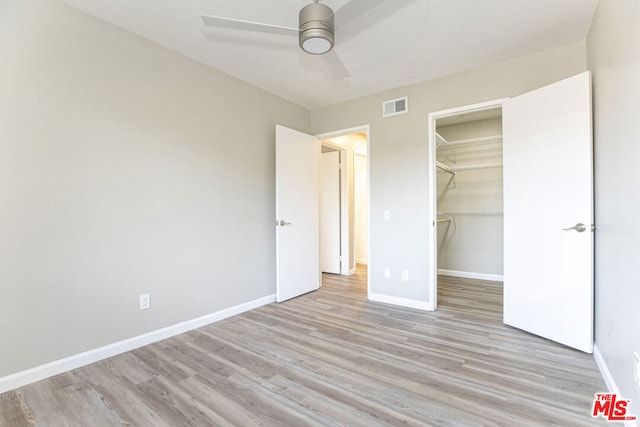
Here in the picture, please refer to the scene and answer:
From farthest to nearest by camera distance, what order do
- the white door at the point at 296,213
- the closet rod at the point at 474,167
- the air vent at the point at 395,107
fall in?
the closet rod at the point at 474,167
the white door at the point at 296,213
the air vent at the point at 395,107

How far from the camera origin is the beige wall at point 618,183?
4.41 ft

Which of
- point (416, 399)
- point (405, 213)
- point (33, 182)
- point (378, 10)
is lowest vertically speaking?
point (416, 399)

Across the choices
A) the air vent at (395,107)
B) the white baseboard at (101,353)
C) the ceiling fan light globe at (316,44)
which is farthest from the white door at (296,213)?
the ceiling fan light globe at (316,44)

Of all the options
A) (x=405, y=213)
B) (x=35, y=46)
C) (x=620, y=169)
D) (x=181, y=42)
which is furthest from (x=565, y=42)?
(x=35, y=46)

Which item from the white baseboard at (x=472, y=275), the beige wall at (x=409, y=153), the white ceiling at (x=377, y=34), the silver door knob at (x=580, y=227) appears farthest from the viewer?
the white baseboard at (x=472, y=275)

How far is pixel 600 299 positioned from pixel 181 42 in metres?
3.72

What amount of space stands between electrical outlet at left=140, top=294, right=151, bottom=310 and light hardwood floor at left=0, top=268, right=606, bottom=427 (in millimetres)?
318

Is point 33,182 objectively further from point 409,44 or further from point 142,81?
point 409,44

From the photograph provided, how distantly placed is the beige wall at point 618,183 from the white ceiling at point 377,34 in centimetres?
41

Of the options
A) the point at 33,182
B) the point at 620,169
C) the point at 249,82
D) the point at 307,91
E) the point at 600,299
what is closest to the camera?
the point at 620,169

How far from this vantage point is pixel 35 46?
1873 millimetres

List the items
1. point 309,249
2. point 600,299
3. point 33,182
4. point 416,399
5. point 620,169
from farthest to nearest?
1. point 309,249
2. point 600,299
3. point 33,182
4. point 416,399
5. point 620,169

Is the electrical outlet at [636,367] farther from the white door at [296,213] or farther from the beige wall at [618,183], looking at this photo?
the white door at [296,213]

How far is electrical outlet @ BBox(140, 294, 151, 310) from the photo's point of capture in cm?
237
